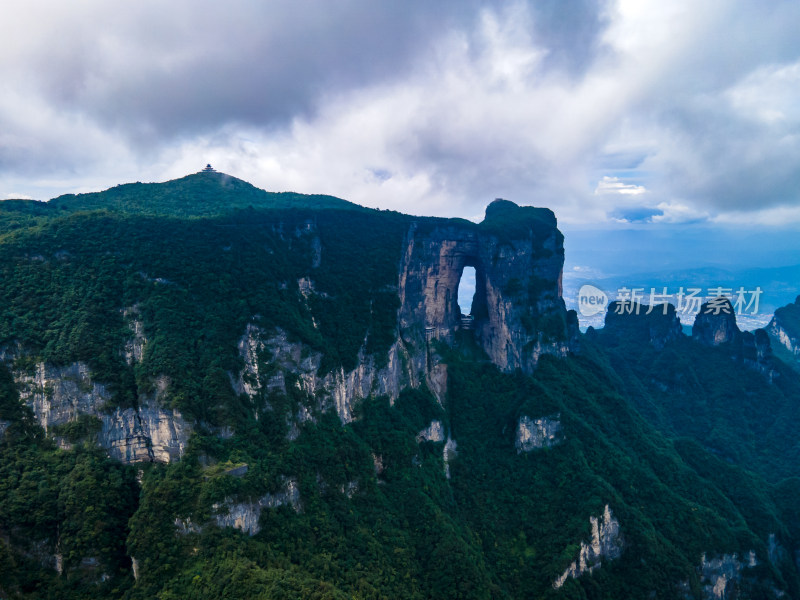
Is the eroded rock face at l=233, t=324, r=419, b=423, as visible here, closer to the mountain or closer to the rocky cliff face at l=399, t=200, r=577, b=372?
the mountain

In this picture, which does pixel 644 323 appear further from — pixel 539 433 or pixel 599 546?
pixel 599 546

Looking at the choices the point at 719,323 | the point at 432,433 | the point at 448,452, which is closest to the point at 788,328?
the point at 719,323

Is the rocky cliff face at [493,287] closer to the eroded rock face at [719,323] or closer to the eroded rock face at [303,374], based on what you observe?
the eroded rock face at [303,374]

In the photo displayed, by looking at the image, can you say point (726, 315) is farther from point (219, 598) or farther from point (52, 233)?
point (52, 233)

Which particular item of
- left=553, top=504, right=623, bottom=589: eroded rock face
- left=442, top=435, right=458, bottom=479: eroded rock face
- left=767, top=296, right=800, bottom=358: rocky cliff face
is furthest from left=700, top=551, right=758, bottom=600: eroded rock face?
left=767, top=296, right=800, bottom=358: rocky cliff face

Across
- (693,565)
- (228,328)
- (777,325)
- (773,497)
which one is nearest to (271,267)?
(228,328)
